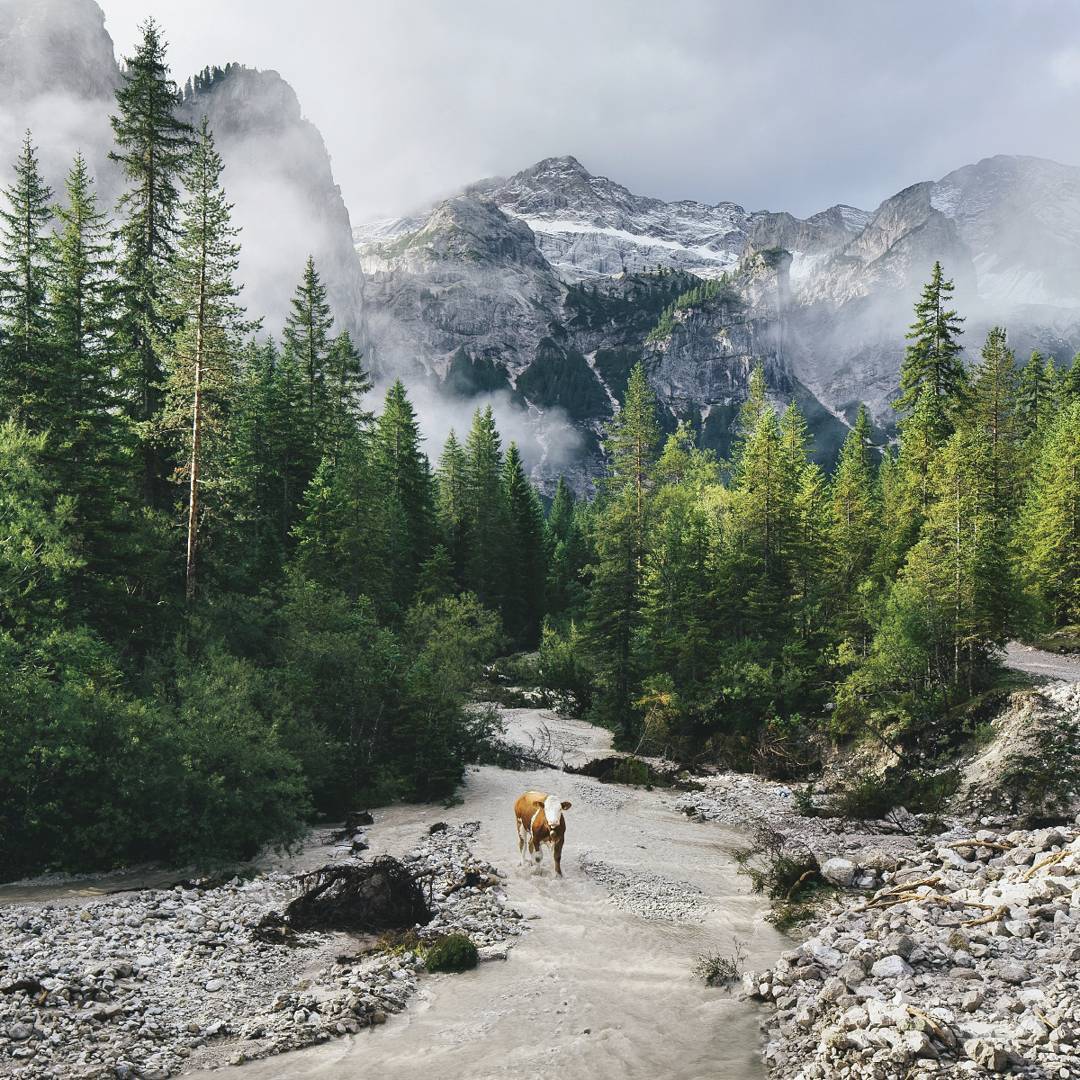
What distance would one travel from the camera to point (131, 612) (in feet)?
80.0

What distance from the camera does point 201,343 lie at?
2527 cm

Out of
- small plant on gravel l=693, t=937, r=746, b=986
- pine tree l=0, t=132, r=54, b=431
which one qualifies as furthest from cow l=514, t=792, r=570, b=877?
pine tree l=0, t=132, r=54, b=431

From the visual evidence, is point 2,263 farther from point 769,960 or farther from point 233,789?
point 769,960

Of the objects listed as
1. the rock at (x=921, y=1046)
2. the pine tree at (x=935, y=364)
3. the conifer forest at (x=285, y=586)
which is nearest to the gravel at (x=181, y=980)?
the conifer forest at (x=285, y=586)

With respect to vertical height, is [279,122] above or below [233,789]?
above

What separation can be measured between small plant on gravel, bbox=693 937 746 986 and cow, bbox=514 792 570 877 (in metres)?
4.47

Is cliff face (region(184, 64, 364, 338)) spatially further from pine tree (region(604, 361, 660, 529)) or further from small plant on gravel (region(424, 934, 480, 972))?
small plant on gravel (region(424, 934, 480, 972))

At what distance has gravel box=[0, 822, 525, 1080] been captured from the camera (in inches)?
334

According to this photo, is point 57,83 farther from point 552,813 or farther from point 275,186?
point 552,813

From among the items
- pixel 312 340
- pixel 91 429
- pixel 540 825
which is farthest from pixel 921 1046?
pixel 312 340

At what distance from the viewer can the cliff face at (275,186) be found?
15388 centimetres

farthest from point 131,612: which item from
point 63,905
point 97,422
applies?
point 63,905

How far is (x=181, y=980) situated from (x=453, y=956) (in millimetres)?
3858

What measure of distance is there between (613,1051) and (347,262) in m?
206
